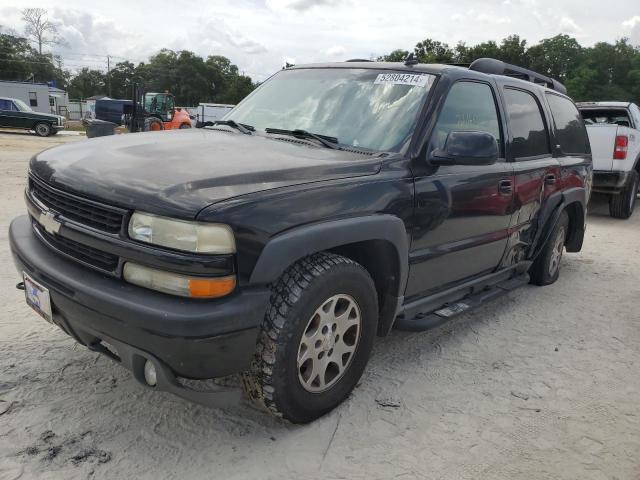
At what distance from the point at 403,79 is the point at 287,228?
1.56 m

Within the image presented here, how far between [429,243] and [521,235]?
145 cm

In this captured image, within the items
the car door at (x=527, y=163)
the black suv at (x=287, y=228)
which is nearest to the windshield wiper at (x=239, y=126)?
the black suv at (x=287, y=228)

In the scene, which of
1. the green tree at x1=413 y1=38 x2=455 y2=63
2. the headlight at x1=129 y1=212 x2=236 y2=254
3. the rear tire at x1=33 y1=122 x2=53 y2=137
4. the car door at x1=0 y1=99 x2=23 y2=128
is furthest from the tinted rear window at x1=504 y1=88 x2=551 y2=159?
the green tree at x1=413 y1=38 x2=455 y2=63

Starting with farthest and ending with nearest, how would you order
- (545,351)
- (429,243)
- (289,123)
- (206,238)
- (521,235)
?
(521,235), (545,351), (289,123), (429,243), (206,238)

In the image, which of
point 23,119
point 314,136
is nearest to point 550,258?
point 314,136

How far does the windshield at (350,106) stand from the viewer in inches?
123

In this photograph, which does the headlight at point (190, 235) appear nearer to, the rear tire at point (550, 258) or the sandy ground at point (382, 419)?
the sandy ground at point (382, 419)

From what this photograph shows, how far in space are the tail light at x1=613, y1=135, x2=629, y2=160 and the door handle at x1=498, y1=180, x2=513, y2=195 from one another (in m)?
6.12

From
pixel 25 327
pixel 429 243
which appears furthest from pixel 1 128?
pixel 429 243

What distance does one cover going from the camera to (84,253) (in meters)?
2.39

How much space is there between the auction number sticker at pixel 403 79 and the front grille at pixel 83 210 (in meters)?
1.86

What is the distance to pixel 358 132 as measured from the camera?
3.16 metres

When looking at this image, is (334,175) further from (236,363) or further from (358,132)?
(236,363)

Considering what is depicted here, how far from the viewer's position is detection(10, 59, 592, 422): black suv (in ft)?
6.98
